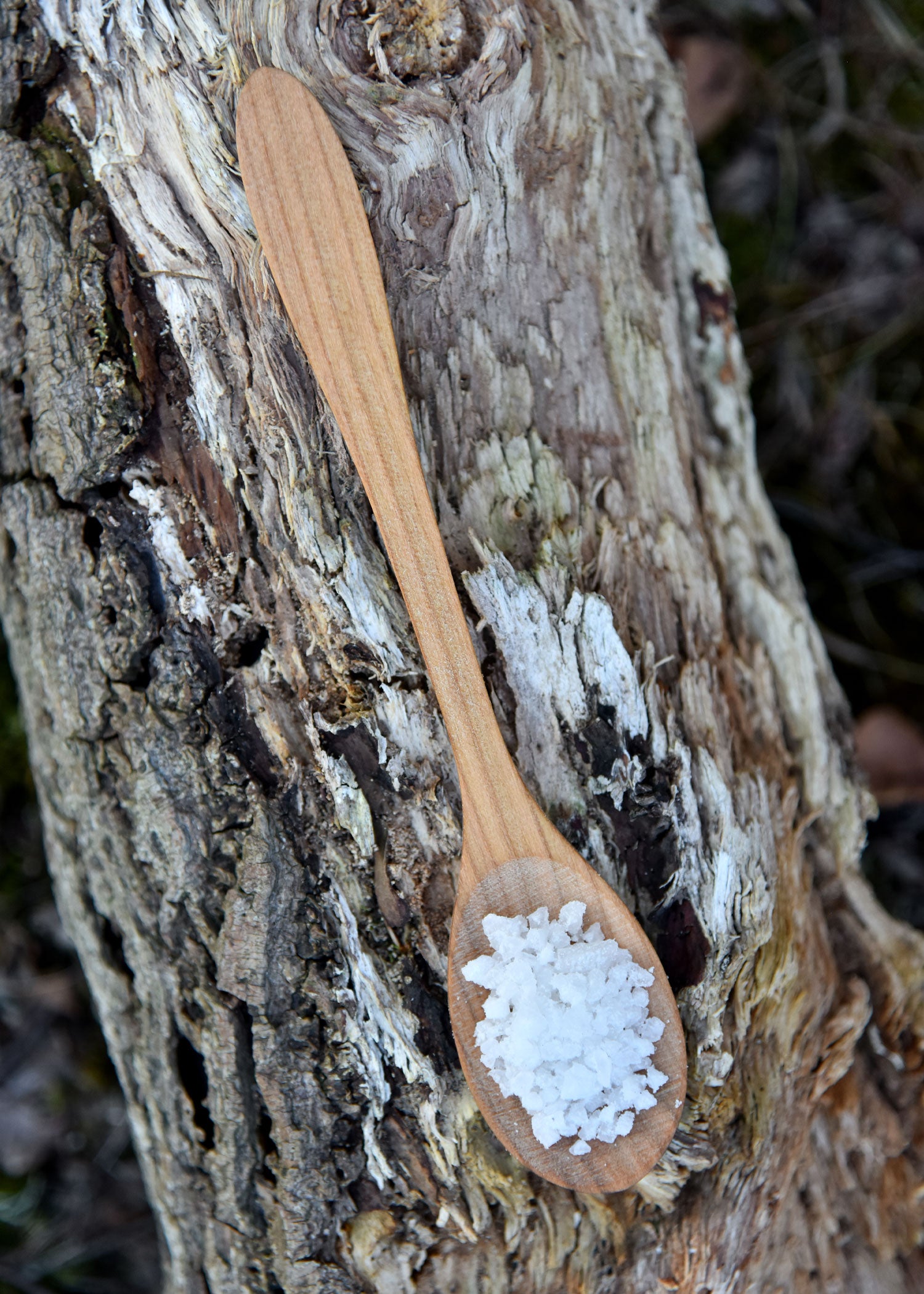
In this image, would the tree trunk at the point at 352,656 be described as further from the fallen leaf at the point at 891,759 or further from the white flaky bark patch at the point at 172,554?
the fallen leaf at the point at 891,759

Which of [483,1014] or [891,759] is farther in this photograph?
[891,759]

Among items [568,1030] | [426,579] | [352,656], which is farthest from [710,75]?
[568,1030]

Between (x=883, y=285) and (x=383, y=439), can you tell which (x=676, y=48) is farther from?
(x=383, y=439)

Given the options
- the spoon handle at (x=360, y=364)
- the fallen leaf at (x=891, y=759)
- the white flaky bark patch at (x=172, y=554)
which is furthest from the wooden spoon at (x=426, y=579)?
the fallen leaf at (x=891, y=759)

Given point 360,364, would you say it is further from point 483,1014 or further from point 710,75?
point 710,75

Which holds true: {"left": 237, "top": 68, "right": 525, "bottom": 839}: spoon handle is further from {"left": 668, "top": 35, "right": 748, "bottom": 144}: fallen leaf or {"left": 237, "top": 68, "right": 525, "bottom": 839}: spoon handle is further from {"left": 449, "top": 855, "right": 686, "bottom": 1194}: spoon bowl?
{"left": 668, "top": 35, "right": 748, "bottom": 144}: fallen leaf

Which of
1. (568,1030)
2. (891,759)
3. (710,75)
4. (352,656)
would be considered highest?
(710,75)

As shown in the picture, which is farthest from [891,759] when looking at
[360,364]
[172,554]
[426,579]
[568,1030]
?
[172,554]

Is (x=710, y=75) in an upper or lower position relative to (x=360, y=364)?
upper
